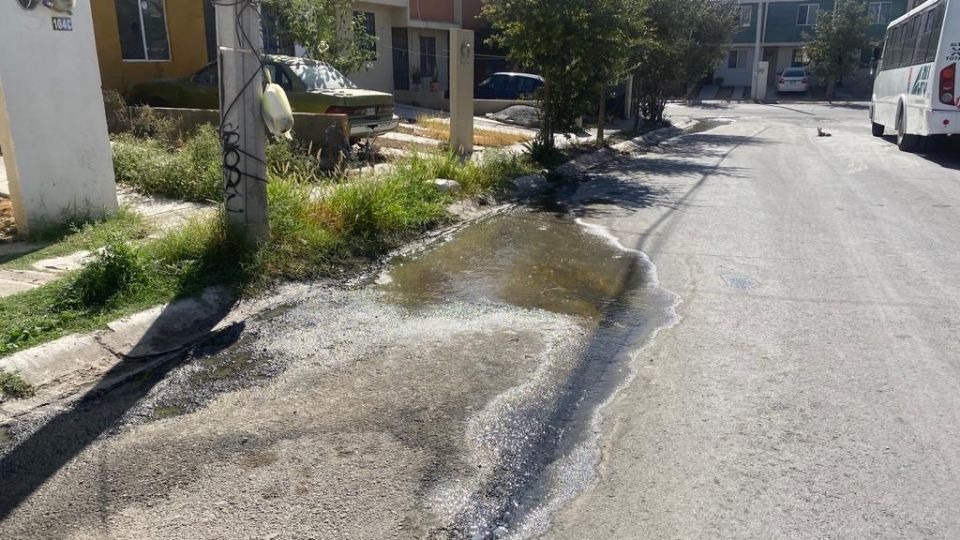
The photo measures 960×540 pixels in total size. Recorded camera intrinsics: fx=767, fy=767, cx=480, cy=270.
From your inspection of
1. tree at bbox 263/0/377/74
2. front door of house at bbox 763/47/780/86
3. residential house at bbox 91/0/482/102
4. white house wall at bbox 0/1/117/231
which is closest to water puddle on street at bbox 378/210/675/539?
white house wall at bbox 0/1/117/231

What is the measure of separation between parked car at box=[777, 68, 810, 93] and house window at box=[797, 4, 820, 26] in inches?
179

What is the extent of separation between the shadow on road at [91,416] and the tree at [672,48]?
38.2 ft

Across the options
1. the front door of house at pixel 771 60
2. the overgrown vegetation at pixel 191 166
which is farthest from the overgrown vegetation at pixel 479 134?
the front door of house at pixel 771 60

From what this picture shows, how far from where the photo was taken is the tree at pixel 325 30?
1312cm

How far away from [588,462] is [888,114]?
724 inches

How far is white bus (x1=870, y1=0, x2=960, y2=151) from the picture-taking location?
45.1 feet

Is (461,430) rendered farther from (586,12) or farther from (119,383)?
(586,12)

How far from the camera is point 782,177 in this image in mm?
12750

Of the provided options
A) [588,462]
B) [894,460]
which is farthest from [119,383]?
[894,460]

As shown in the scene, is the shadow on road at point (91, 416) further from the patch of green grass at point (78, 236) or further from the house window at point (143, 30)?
the house window at point (143, 30)

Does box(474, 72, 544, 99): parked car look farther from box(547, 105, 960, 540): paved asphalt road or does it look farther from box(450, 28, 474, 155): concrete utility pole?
box(547, 105, 960, 540): paved asphalt road

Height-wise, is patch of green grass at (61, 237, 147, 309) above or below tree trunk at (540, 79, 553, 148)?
below

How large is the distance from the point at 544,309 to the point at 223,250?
2.61 metres

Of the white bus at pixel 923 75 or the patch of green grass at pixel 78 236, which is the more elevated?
the white bus at pixel 923 75
